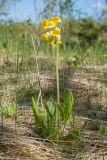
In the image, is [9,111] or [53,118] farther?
[9,111]

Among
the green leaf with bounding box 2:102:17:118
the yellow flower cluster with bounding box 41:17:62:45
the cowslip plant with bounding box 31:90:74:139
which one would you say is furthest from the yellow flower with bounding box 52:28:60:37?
the green leaf with bounding box 2:102:17:118

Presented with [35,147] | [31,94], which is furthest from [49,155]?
[31,94]

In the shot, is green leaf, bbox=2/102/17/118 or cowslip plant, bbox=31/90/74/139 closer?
cowslip plant, bbox=31/90/74/139

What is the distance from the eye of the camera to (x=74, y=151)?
2.06m

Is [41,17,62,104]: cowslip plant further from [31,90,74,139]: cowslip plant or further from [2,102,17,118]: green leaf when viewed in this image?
[2,102,17,118]: green leaf

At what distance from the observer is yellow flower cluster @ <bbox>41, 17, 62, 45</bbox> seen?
206 centimetres

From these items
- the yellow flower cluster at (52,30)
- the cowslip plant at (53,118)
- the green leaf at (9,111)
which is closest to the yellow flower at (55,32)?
the yellow flower cluster at (52,30)

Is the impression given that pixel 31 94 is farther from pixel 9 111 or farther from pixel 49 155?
pixel 49 155

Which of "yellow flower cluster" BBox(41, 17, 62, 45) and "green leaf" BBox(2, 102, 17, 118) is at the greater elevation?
"yellow flower cluster" BBox(41, 17, 62, 45)

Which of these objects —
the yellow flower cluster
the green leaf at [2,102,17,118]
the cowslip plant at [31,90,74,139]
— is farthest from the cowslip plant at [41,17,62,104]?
the green leaf at [2,102,17,118]

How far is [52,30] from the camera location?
2078mm

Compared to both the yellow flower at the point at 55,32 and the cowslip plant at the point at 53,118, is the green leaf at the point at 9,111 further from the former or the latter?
the yellow flower at the point at 55,32

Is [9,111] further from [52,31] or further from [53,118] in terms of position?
[52,31]

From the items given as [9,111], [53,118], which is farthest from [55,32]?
[9,111]
